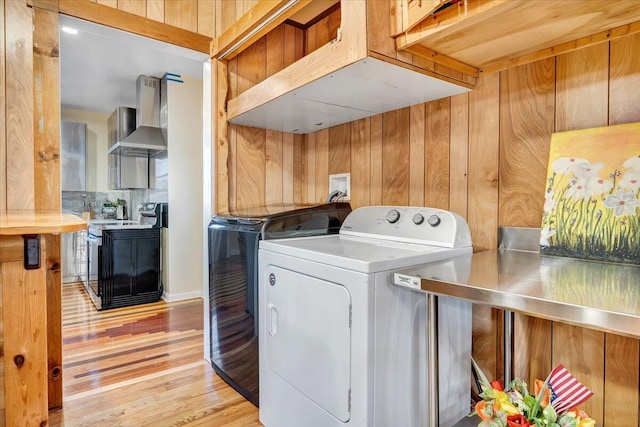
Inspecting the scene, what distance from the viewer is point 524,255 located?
135 centimetres

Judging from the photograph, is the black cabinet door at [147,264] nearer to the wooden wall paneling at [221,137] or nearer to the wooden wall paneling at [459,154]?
the wooden wall paneling at [221,137]

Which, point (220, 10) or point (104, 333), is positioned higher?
point (220, 10)

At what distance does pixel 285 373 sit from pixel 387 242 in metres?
0.70

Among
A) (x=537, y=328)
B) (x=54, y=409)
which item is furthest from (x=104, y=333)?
(x=537, y=328)

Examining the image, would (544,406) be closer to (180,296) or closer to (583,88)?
(583,88)

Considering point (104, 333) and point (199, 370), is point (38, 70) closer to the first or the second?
point (199, 370)

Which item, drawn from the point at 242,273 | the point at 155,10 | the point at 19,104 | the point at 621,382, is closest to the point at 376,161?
the point at 242,273

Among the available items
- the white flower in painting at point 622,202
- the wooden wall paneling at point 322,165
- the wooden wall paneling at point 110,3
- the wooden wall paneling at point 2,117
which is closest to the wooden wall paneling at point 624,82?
the white flower in painting at point 622,202

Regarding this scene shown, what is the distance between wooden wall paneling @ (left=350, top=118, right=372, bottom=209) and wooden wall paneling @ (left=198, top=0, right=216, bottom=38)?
106 centimetres

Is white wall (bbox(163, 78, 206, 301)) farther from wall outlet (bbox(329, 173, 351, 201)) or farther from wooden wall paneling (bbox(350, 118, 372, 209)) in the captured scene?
wooden wall paneling (bbox(350, 118, 372, 209))

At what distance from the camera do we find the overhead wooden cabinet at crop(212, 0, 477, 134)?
4.09 ft

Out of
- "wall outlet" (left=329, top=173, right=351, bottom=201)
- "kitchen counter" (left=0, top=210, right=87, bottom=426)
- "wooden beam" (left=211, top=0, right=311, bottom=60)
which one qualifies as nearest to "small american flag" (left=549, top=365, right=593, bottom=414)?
"wall outlet" (left=329, top=173, right=351, bottom=201)

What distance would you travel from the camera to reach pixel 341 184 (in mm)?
2252

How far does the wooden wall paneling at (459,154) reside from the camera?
1603 mm
